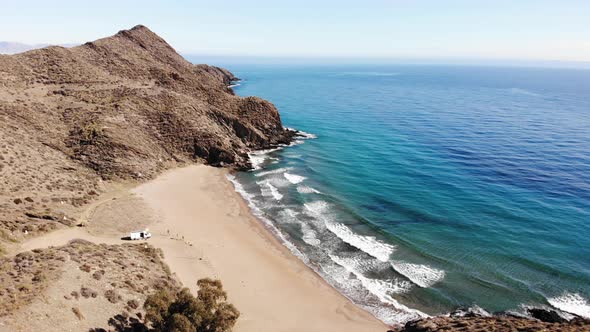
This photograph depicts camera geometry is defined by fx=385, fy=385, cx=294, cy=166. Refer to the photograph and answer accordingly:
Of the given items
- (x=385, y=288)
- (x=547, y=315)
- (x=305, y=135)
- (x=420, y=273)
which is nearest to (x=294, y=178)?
(x=305, y=135)

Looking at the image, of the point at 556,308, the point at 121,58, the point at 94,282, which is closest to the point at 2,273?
→ the point at 94,282

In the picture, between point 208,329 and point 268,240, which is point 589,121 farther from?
point 208,329

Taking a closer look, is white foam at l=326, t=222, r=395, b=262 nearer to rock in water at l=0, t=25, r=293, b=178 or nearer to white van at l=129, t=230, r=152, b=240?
white van at l=129, t=230, r=152, b=240

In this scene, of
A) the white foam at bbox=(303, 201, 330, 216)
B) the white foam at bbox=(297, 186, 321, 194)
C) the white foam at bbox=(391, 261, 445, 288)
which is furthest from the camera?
the white foam at bbox=(297, 186, 321, 194)

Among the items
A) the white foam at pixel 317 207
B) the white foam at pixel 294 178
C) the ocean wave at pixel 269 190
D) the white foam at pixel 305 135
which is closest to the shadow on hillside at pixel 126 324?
the white foam at pixel 317 207

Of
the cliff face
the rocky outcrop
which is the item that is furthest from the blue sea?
the cliff face

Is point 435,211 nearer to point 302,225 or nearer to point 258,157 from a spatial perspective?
point 302,225
